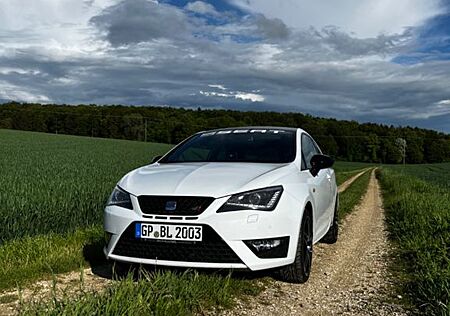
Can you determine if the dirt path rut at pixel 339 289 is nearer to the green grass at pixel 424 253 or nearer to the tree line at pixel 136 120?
the green grass at pixel 424 253

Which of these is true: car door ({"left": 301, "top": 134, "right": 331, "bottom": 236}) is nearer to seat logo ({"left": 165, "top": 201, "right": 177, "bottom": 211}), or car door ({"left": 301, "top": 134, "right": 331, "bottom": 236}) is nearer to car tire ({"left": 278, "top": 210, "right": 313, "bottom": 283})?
car tire ({"left": 278, "top": 210, "right": 313, "bottom": 283})

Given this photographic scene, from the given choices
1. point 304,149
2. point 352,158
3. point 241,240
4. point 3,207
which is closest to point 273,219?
point 241,240

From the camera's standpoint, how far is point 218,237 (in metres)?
4.17

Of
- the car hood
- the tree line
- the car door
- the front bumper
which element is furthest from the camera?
the tree line

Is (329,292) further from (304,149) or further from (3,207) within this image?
(3,207)

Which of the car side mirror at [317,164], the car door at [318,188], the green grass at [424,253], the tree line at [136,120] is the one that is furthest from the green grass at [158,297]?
the tree line at [136,120]

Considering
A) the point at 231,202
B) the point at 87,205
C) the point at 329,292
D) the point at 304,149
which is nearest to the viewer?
the point at 231,202

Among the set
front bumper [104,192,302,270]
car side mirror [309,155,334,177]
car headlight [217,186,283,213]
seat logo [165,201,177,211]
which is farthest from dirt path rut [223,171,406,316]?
car side mirror [309,155,334,177]

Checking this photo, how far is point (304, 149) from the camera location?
19.6 ft

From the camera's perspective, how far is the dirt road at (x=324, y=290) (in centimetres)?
407

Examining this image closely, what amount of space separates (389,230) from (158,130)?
245 feet

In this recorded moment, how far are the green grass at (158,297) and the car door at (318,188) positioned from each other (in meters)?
1.27

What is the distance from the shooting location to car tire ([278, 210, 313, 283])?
183 inches

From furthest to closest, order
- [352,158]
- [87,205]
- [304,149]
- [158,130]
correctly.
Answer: [352,158] < [158,130] < [87,205] < [304,149]
